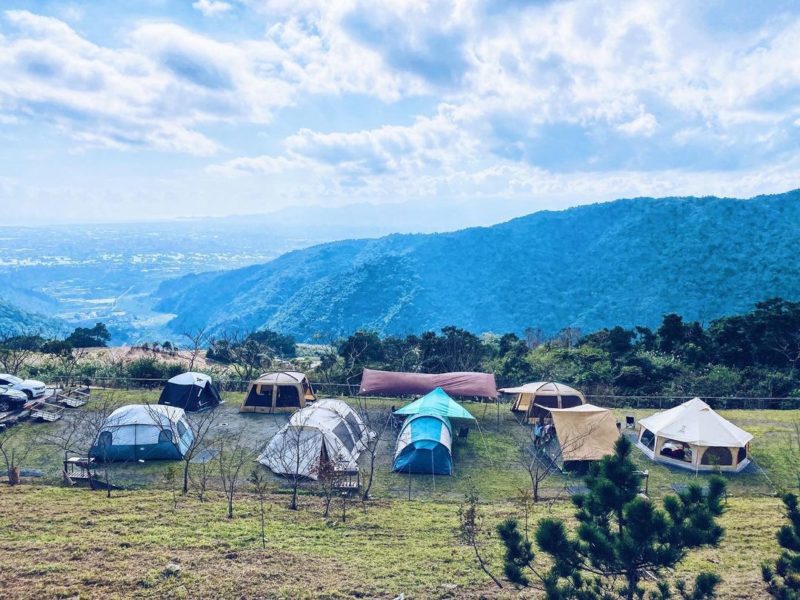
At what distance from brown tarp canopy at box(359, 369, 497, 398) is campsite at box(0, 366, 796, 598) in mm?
1644

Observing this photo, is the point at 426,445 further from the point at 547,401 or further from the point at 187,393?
the point at 187,393

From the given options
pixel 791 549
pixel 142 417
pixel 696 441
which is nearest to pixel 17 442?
pixel 142 417

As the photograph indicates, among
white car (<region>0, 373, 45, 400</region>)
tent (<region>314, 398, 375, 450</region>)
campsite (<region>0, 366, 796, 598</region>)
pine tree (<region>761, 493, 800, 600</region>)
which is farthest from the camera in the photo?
white car (<region>0, 373, 45, 400</region>)

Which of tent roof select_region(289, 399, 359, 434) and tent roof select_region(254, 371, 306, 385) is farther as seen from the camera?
tent roof select_region(254, 371, 306, 385)

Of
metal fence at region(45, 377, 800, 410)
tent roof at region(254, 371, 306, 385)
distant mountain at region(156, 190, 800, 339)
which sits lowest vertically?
metal fence at region(45, 377, 800, 410)

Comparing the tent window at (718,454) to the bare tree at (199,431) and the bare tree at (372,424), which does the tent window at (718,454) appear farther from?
the bare tree at (199,431)

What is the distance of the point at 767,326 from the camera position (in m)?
29.5

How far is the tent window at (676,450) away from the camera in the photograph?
16922 millimetres

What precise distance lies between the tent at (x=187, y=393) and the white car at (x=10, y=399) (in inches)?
182

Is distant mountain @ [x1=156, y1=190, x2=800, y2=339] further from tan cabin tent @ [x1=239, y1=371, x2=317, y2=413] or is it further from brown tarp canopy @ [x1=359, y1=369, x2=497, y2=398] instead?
tan cabin tent @ [x1=239, y1=371, x2=317, y2=413]

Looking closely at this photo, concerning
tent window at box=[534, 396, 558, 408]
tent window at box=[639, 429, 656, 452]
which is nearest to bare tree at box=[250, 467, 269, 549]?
tent window at box=[534, 396, 558, 408]

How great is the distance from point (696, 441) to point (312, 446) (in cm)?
1147

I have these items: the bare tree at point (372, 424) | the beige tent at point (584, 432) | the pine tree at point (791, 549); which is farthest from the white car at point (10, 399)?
the pine tree at point (791, 549)

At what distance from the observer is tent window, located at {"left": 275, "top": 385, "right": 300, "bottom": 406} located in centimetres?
2166
